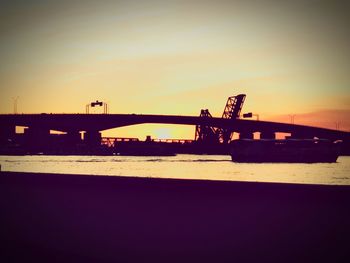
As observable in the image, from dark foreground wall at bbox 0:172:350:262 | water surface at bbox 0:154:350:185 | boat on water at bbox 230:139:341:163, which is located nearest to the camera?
dark foreground wall at bbox 0:172:350:262

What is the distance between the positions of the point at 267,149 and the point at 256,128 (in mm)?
13573

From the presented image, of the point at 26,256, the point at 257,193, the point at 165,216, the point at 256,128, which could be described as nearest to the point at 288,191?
the point at 257,193

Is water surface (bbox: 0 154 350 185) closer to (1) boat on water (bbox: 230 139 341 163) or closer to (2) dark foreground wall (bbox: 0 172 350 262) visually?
(1) boat on water (bbox: 230 139 341 163)

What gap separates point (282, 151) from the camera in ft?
254

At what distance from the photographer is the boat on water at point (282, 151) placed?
77.0 m

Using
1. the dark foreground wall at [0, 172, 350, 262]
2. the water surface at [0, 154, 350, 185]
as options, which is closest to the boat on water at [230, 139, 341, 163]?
the water surface at [0, 154, 350, 185]

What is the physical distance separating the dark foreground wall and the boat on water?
7455 centimetres

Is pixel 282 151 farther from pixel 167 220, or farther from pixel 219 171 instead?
pixel 167 220

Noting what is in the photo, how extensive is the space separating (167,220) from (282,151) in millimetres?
76651

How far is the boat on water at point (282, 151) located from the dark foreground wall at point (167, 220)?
74.6 m

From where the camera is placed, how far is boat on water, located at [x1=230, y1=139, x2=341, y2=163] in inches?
3031

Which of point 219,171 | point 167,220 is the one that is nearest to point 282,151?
point 219,171

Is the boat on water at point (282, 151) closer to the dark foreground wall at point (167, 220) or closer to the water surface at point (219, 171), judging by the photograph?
the water surface at point (219, 171)

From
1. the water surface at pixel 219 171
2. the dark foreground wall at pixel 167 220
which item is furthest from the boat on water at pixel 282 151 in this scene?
the dark foreground wall at pixel 167 220
